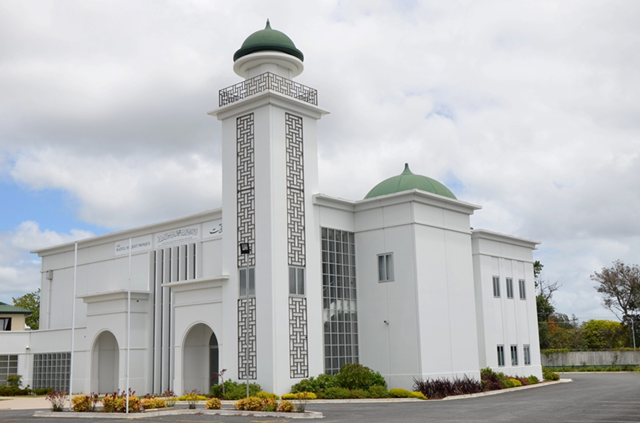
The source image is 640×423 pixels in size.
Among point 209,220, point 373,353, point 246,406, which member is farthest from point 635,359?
point 246,406

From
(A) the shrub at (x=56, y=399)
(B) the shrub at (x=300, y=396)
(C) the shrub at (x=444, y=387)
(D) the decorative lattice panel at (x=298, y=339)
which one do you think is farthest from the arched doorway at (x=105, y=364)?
(C) the shrub at (x=444, y=387)

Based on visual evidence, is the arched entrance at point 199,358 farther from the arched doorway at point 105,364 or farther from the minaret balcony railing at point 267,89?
the minaret balcony railing at point 267,89

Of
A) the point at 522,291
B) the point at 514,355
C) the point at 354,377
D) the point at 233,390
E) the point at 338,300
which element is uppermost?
the point at 522,291

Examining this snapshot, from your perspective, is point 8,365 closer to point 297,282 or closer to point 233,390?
point 233,390

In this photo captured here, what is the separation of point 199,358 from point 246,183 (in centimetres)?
866

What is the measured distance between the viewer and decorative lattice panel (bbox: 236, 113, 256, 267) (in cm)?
2830

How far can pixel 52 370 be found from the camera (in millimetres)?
38594

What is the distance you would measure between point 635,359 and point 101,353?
145 feet

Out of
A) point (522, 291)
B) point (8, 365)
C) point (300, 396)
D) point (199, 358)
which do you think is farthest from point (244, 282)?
point (8, 365)

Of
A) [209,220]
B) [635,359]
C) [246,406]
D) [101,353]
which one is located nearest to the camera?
[246,406]

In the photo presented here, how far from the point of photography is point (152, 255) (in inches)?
1406

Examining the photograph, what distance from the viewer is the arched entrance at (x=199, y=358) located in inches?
1179

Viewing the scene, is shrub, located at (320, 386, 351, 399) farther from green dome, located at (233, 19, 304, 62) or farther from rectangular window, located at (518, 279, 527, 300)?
rectangular window, located at (518, 279, 527, 300)

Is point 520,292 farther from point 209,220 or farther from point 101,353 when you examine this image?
point 101,353
